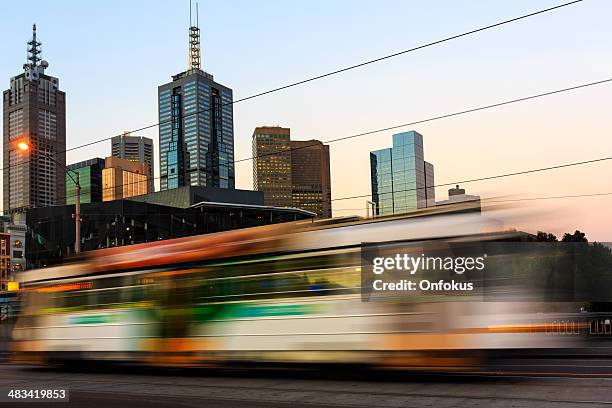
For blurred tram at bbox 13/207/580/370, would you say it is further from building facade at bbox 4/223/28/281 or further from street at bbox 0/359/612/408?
building facade at bbox 4/223/28/281

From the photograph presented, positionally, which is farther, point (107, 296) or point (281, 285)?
point (107, 296)

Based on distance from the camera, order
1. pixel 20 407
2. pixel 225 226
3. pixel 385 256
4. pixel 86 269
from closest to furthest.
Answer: pixel 20 407 < pixel 385 256 < pixel 86 269 < pixel 225 226

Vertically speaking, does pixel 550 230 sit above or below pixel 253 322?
above

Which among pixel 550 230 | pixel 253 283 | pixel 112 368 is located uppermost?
pixel 550 230

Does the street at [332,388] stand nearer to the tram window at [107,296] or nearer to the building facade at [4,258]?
the tram window at [107,296]

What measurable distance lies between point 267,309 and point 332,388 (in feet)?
7.34

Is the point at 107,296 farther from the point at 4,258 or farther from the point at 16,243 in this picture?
the point at 16,243

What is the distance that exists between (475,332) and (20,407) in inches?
288

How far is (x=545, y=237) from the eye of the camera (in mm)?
14680

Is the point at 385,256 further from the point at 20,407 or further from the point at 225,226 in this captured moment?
the point at 225,226

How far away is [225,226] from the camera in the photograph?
98.1 m

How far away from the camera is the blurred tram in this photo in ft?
39.2

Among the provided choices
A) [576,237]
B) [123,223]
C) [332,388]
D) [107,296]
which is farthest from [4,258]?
[332,388]

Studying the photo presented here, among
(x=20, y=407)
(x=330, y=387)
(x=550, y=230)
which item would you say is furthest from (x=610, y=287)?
(x=20, y=407)
